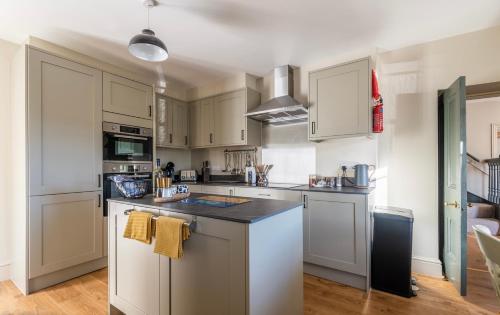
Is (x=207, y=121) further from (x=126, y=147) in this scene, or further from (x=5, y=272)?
(x=5, y=272)

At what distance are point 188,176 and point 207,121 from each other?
38.5 inches

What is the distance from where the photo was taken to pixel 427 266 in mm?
2521

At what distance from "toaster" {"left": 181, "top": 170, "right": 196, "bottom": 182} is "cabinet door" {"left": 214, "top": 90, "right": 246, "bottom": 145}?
2.45 ft

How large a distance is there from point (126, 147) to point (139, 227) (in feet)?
5.61

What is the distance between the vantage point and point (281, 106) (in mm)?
2857

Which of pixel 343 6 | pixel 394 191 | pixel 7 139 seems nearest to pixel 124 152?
pixel 7 139

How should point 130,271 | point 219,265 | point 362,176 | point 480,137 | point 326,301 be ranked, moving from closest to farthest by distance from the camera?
point 219,265, point 130,271, point 326,301, point 362,176, point 480,137

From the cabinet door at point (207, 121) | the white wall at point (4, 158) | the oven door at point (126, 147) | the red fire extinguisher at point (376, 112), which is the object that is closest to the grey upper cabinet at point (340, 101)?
the red fire extinguisher at point (376, 112)

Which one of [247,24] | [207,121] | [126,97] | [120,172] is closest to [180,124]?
[207,121]

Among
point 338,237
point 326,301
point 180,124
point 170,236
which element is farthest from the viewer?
point 180,124

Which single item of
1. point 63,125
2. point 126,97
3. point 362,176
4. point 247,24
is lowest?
point 362,176

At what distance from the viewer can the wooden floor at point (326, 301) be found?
6.33 ft

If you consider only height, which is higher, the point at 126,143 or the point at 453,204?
the point at 126,143

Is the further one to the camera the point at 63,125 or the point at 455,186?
the point at 63,125
